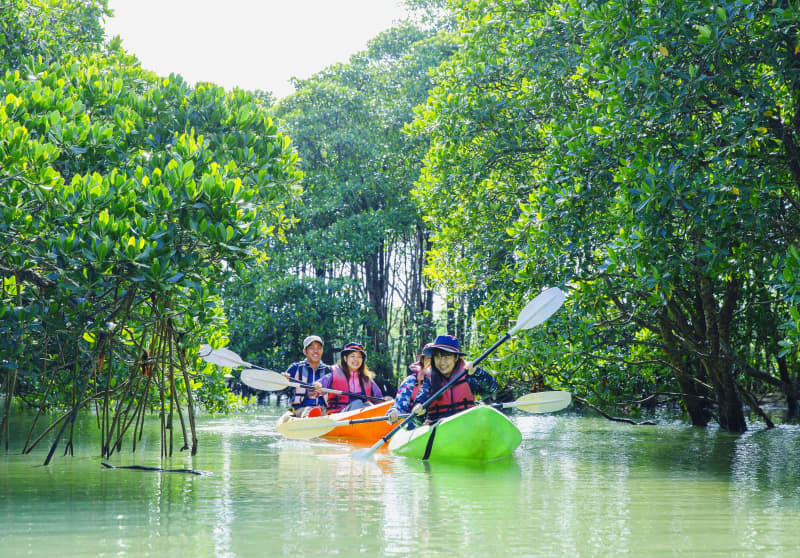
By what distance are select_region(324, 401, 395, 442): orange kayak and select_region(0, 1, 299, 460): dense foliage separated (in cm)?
198

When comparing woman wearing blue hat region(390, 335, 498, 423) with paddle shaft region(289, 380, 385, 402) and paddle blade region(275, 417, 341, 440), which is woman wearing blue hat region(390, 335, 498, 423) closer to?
paddle blade region(275, 417, 341, 440)

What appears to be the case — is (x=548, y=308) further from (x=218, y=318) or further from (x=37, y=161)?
(x=37, y=161)

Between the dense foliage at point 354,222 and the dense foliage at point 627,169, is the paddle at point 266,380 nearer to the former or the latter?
the dense foliage at point 627,169

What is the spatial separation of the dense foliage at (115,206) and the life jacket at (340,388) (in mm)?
2009

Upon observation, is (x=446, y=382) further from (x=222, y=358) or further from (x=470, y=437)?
(x=222, y=358)

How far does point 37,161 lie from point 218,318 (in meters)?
2.89

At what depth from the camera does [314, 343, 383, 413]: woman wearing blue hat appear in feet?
38.4

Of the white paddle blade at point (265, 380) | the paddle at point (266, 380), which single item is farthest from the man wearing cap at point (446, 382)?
the white paddle blade at point (265, 380)

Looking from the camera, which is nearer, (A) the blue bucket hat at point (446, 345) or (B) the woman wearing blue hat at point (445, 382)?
(A) the blue bucket hat at point (446, 345)

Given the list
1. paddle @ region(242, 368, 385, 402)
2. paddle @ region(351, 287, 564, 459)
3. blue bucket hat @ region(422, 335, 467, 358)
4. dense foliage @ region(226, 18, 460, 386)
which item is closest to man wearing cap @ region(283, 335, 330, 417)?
paddle @ region(242, 368, 385, 402)

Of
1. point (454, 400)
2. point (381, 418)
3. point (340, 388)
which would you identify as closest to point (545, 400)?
point (454, 400)

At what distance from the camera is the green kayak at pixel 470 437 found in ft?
26.2

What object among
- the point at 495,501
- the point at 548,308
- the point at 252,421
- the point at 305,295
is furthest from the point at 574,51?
the point at 305,295

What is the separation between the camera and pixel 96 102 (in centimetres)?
868
